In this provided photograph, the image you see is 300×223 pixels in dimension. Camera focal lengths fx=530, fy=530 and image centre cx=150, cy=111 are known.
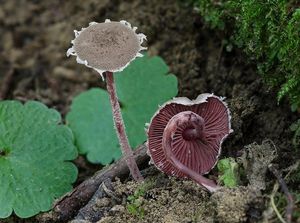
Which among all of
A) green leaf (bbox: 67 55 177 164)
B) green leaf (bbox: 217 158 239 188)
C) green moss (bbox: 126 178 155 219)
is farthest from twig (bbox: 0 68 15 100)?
green leaf (bbox: 217 158 239 188)

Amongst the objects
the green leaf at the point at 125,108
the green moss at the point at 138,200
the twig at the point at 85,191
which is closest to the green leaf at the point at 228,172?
the green moss at the point at 138,200

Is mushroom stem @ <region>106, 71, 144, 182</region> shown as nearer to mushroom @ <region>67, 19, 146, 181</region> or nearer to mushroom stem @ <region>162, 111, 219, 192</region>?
mushroom @ <region>67, 19, 146, 181</region>

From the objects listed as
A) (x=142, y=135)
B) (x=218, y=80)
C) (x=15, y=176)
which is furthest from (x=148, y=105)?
(x=15, y=176)

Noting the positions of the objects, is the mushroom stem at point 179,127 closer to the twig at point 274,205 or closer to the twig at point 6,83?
the twig at point 274,205

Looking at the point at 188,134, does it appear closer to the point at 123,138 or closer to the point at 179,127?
the point at 179,127

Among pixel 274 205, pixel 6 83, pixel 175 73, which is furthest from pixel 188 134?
pixel 6 83

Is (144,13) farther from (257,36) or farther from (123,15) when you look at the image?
(257,36)
